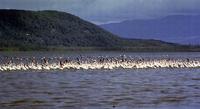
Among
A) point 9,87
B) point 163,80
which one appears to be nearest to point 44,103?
point 9,87

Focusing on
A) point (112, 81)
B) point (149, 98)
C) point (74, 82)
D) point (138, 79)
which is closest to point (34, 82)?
point (74, 82)

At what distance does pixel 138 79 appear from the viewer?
55.7m

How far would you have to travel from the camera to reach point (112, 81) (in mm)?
52438

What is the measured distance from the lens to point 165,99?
37844mm

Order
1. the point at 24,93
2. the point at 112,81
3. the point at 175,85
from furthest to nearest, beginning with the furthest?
the point at 112,81, the point at 175,85, the point at 24,93

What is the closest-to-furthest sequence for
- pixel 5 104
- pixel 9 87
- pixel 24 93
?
1. pixel 5 104
2. pixel 24 93
3. pixel 9 87

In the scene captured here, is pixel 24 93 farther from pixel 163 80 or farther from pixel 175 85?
pixel 163 80

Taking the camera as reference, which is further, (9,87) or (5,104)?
(9,87)

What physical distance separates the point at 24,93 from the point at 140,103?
30.7 ft

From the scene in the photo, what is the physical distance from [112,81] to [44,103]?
17435 mm

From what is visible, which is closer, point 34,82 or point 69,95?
point 69,95

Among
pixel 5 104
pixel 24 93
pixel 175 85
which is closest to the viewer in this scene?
pixel 5 104

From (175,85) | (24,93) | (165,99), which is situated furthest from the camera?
(175,85)

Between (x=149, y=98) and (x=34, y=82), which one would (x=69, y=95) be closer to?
(x=149, y=98)
